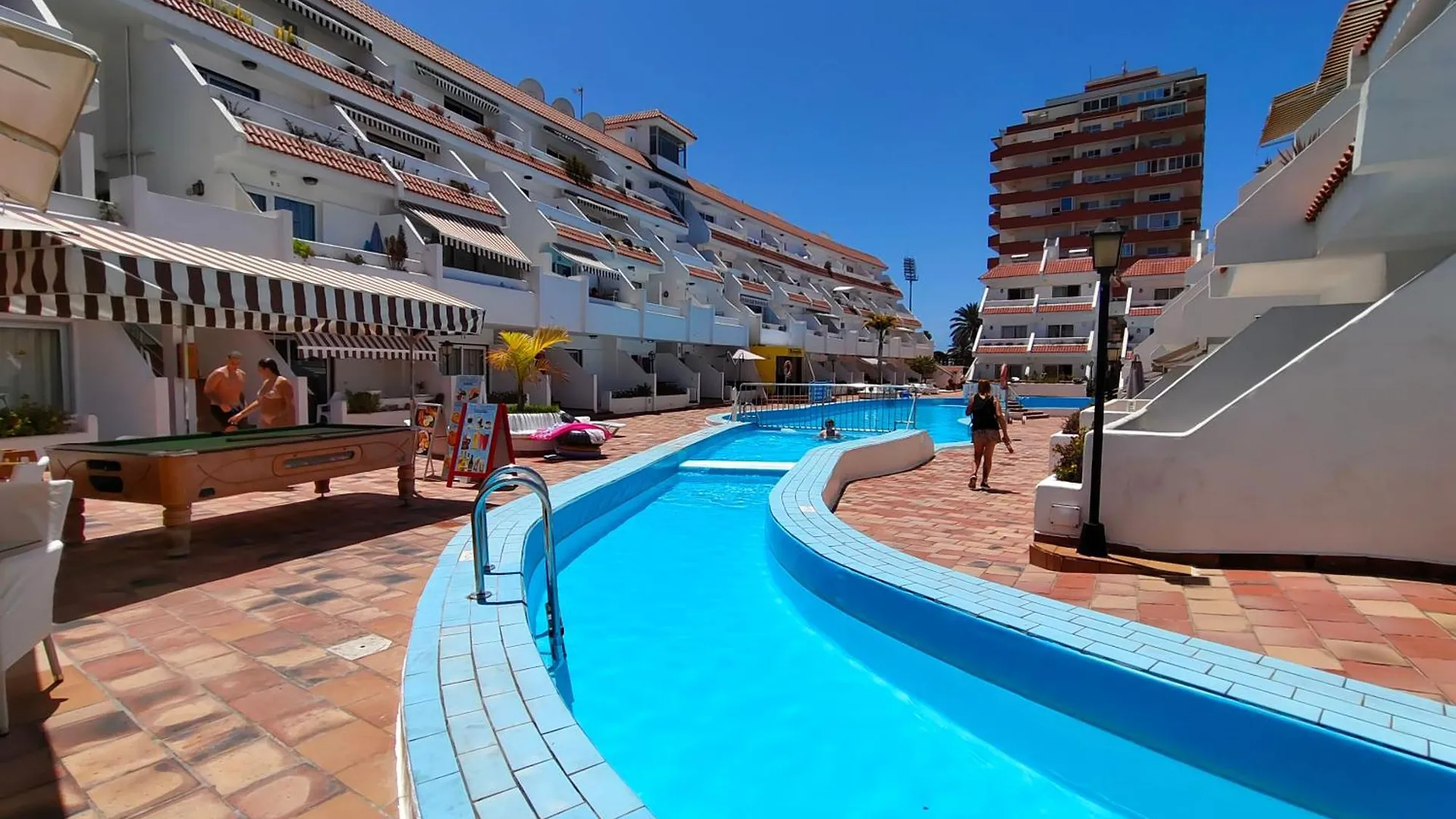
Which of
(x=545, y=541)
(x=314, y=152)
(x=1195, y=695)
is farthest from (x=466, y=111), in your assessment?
(x=1195, y=695)

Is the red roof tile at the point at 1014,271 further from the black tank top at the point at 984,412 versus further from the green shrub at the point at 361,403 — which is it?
the green shrub at the point at 361,403

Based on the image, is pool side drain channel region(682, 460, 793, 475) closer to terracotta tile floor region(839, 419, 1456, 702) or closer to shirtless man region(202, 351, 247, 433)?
terracotta tile floor region(839, 419, 1456, 702)

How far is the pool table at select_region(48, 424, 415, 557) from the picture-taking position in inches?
225

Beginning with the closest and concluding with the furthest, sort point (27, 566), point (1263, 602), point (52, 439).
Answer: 1. point (27, 566)
2. point (1263, 602)
3. point (52, 439)

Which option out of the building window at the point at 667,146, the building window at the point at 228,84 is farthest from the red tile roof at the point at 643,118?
the building window at the point at 228,84

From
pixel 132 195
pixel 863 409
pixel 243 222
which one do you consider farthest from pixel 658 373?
pixel 132 195

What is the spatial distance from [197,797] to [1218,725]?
16.0ft

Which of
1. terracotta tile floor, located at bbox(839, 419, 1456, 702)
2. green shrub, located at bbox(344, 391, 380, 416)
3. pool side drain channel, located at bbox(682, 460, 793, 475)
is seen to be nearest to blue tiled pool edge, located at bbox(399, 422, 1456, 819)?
terracotta tile floor, located at bbox(839, 419, 1456, 702)

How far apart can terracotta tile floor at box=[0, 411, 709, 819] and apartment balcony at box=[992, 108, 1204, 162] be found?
205ft

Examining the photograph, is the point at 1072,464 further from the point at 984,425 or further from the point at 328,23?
the point at 328,23

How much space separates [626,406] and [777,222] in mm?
30210

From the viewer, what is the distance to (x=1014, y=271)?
4459 cm

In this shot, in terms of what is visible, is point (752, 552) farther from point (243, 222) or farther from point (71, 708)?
point (243, 222)

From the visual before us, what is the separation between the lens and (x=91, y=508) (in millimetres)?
8195
